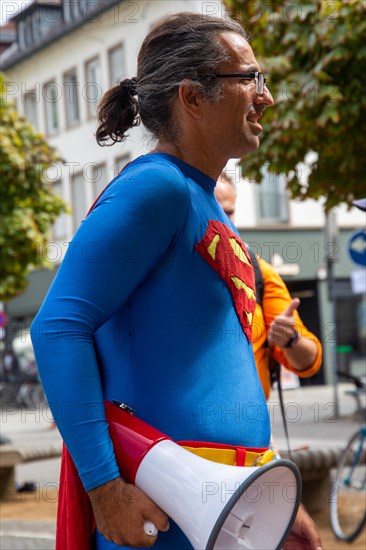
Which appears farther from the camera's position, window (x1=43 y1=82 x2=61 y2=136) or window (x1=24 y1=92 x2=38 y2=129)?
window (x1=24 y1=92 x2=38 y2=129)

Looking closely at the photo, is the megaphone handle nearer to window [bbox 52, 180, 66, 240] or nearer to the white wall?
the white wall

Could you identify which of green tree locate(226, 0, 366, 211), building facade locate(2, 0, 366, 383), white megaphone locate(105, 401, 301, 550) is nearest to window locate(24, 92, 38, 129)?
building facade locate(2, 0, 366, 383)

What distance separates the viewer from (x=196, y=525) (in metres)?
1.83

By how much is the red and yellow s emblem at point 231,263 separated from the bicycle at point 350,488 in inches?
197

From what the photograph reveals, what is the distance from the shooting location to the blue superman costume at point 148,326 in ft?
6.27

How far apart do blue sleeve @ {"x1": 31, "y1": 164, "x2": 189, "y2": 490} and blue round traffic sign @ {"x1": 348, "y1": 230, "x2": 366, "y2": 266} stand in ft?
34.5

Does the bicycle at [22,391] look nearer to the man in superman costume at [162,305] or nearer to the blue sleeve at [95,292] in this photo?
the man in superman costume at [162,305]

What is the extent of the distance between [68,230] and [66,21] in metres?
6.70

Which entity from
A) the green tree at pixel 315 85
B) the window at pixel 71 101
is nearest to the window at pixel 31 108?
the window at pixel 71 101

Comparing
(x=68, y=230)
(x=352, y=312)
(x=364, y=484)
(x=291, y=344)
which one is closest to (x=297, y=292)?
(x=352, y=312)

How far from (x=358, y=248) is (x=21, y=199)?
5.73 metres

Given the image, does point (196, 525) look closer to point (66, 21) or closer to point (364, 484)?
point (364, 484)

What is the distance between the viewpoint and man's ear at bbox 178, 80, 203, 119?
2.18 metres

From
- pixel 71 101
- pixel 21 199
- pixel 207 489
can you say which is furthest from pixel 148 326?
pixel 71 101
